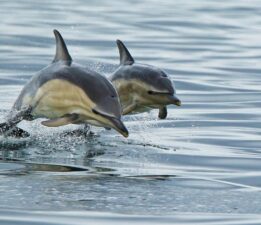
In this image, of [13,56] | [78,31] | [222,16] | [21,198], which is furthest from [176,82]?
[222,16]

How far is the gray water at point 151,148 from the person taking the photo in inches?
330

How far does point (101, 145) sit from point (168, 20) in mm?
13336

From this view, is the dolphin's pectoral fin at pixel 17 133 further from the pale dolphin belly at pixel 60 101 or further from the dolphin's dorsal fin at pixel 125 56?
the dolphin's dorsal fin at pixel 125 56

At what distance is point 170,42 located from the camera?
20.8 metres

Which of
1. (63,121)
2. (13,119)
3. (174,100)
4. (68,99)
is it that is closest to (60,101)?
(68,99)

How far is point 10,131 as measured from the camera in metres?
10.6

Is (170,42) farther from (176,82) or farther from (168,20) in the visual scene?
(176,82)

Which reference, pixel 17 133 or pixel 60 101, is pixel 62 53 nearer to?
pixel 60 101

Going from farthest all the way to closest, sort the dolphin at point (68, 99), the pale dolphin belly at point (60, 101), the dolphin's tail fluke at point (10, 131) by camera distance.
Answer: the dolphin's tail fluke at point (10, 131) < the pale dolphin belly at point (60, 101) < the dolphin at point (68, 99)

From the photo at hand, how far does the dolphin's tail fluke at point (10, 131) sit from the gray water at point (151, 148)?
8 cm

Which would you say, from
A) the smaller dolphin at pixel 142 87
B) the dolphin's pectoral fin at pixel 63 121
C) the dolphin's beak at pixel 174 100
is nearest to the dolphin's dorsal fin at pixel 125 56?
the smaller dolphin at pixel 142 87

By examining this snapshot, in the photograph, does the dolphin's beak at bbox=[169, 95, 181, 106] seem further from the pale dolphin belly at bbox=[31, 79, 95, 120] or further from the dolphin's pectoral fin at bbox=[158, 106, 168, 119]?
the pale dolphin belly at bbox=[31, 79, 95, 120]

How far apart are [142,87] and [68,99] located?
1.05 metres

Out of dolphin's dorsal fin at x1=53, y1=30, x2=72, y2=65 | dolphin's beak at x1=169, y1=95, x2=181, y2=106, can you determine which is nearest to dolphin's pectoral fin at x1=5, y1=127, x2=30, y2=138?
dolphin's dorsal fin at x1=53, y1=30, x2=72, y2=65
